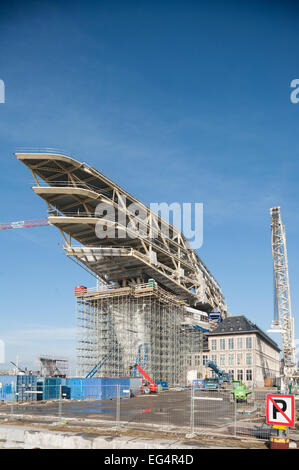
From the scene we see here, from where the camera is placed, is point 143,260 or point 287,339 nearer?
point 143,260

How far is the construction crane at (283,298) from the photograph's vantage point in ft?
282

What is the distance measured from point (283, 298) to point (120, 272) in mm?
40691

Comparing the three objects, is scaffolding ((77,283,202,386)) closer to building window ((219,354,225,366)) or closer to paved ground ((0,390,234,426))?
building window ((219,354,225,366))

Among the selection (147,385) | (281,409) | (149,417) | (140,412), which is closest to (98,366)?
(147,385)

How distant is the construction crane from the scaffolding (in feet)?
85.6

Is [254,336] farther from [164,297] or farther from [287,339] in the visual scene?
[164,297]

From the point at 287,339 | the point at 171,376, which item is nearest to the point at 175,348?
the point at 171,376

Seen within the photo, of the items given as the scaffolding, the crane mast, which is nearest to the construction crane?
the crane mast

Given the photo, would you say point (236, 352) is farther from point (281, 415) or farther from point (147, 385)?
point (281, 415)

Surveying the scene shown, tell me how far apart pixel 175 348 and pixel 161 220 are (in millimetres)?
21601

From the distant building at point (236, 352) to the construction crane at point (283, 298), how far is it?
511 cm

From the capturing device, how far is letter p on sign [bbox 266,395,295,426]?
13188mm

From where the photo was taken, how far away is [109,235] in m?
60.3

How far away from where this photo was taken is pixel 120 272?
6800 cm
